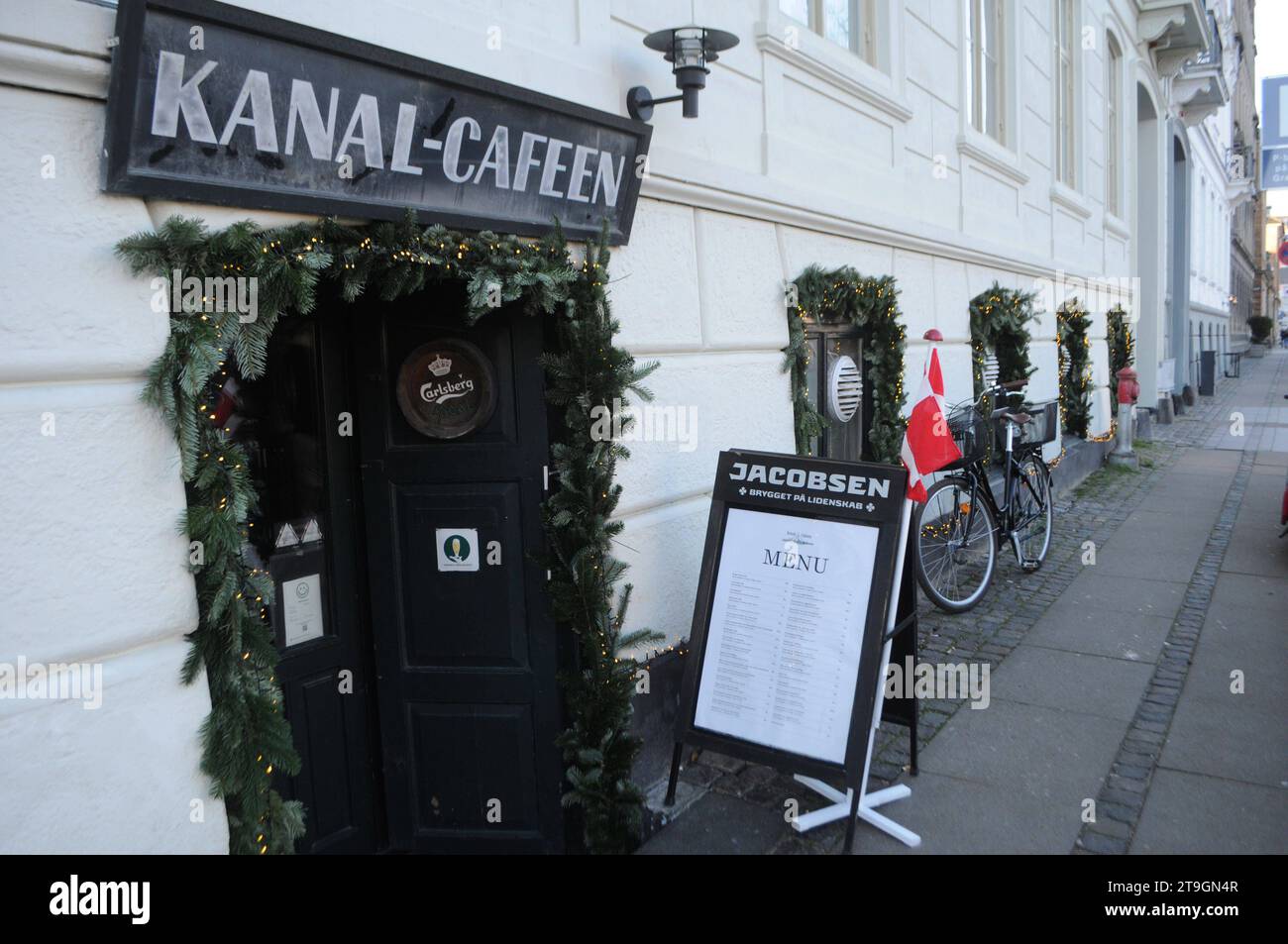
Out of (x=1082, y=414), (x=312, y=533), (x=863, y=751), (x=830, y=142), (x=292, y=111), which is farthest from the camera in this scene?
(x=1082, y=414)

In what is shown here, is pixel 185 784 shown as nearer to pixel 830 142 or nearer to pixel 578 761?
pixel 578 761

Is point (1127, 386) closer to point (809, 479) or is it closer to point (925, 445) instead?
point (925, 445)

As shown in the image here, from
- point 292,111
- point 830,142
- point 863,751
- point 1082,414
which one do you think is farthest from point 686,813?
point 1082,414

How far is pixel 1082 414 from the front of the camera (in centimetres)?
1266

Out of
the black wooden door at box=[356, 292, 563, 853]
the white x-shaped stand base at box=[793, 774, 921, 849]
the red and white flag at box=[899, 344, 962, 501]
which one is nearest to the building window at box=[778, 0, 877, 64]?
the red and white flag at box=[899, 344, 962, 501]

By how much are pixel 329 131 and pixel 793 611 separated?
2.33 meters

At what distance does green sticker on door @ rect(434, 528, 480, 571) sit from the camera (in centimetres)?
395

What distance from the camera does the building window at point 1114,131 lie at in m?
14.7

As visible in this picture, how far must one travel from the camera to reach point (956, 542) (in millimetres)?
6664

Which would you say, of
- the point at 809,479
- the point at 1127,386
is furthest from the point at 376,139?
the point at 1127,386

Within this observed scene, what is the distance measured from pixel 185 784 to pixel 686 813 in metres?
2.07

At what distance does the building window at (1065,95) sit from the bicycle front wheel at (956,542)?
21.5 feet

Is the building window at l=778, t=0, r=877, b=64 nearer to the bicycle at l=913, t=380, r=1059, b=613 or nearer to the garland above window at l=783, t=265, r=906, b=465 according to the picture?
the garland above window at l=783, t=265, r=906, b=465

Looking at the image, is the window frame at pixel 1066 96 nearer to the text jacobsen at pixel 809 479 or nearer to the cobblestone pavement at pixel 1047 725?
the cobblestone pavement at pixel 1047 725
